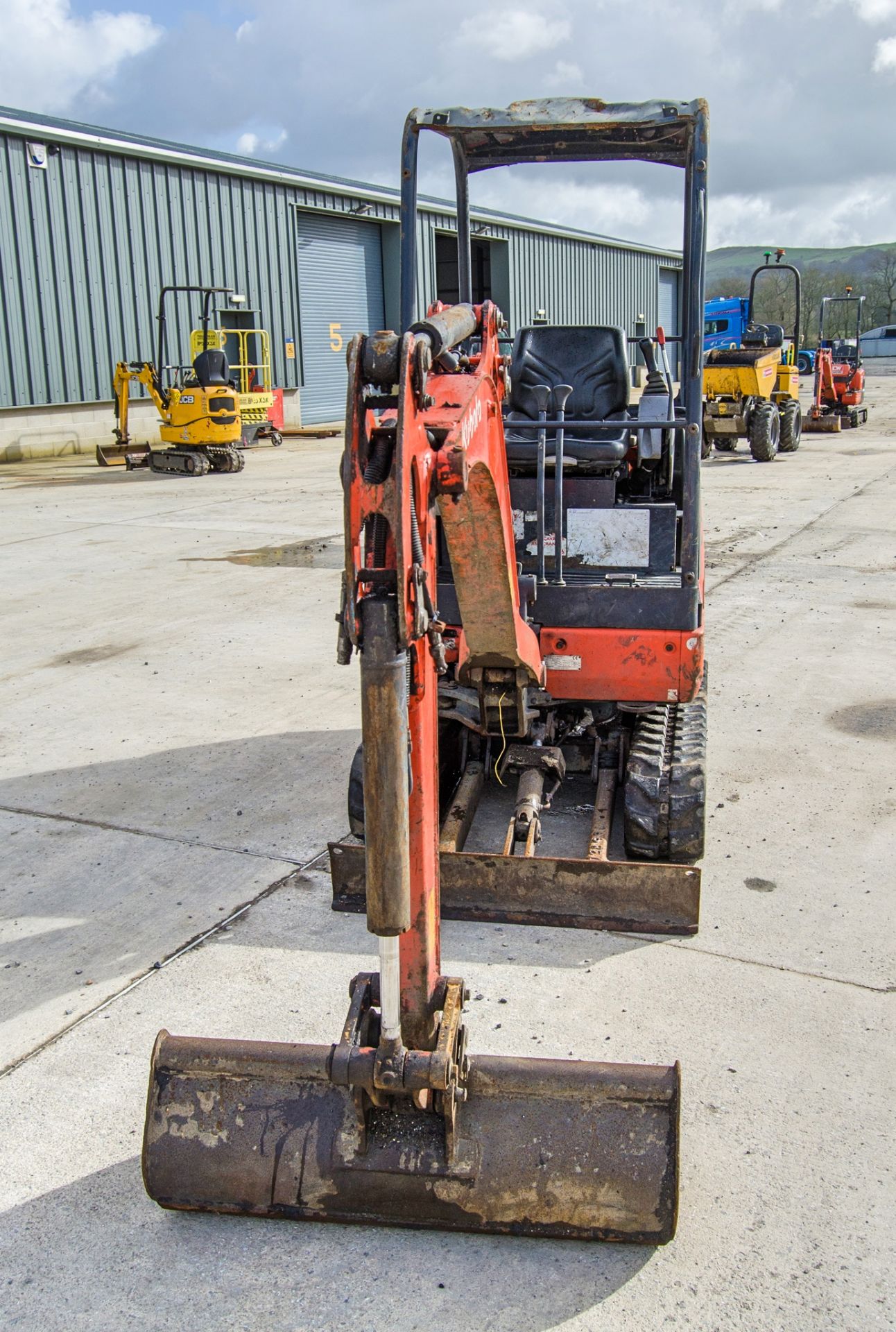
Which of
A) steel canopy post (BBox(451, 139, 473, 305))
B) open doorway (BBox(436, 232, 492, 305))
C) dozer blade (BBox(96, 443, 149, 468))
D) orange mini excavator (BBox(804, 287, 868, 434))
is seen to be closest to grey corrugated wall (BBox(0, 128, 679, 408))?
dozer blade (BBox(96, 443, 149, 468))

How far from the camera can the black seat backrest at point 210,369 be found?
18.8 metres

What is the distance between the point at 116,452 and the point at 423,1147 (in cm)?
1889

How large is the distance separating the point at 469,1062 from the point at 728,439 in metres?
18.4

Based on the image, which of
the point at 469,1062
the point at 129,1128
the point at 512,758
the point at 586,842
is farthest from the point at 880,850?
the point at 129,1128

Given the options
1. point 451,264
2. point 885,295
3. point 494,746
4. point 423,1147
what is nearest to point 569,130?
point 494,746

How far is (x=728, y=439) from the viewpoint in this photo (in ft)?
66.1

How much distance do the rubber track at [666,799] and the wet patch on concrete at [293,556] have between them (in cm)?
651

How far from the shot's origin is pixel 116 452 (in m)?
20.4

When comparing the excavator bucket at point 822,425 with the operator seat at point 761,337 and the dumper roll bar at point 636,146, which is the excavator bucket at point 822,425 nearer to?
Result: the operator seat at point 761,337

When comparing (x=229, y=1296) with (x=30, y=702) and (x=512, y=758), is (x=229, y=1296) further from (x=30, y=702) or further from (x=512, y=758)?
(x=30, y=702)

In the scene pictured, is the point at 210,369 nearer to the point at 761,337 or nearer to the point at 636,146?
the point at 761,337

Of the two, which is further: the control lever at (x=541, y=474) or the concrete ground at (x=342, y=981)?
the control lever at (x=541, y=474)

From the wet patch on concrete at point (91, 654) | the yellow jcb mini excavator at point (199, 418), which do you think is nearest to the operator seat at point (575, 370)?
the wet patch on concrete at point (91, 654)

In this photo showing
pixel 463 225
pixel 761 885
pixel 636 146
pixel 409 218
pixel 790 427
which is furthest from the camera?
pixel 790 427
